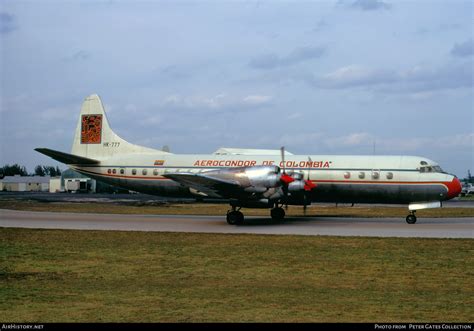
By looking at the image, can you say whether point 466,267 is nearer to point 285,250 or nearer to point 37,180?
point 285,250

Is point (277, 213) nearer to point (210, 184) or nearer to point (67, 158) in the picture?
point (210, 184)

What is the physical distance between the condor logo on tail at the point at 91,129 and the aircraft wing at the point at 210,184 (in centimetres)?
1152

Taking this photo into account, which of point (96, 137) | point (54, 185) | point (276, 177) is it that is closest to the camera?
point (276, 177)

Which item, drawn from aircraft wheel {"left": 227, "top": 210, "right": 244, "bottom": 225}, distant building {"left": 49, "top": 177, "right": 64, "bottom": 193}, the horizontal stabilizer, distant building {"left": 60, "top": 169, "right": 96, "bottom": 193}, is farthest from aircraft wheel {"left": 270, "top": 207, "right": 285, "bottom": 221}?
distant building {"left": 49, "top": 177, "right": 64, "bottom": 193}

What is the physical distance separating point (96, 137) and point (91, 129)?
0.74 metres

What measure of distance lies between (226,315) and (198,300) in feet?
5.17

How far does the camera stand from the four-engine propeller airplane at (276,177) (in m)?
30.5

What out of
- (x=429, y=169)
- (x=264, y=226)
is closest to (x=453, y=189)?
(x=429, y=169)

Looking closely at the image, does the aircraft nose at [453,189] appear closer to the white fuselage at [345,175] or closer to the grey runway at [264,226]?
the white fuselage at [345,175]

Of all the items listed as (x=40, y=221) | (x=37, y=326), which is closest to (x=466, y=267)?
(x=37, y=326)

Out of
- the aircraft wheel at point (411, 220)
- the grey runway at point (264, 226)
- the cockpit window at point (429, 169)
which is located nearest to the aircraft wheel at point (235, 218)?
the grey runway at point (264, 226)

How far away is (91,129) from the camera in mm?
40094

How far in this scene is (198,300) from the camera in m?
12.5

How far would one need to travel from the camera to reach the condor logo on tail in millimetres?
39875
